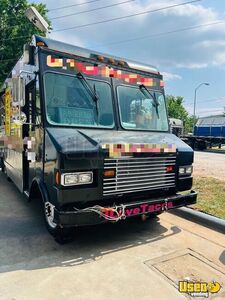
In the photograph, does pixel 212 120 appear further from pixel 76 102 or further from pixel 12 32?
pixel 76 102

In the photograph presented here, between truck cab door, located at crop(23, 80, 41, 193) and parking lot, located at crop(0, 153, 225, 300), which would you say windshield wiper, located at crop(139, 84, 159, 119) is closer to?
truck cab door, located at crop(23, 80, 41, 193)

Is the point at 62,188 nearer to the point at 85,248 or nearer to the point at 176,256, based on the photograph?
the point at 85,248

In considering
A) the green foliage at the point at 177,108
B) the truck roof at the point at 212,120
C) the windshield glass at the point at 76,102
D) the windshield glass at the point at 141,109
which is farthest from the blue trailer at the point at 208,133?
the green foliage at the point at 177,108

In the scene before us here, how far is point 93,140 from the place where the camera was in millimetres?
4000

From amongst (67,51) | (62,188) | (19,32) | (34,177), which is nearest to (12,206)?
(34,177)

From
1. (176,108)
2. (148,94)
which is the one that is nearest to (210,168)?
(148,94)

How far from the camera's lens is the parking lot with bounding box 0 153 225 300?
3182mm

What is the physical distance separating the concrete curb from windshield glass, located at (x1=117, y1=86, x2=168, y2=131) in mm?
1687

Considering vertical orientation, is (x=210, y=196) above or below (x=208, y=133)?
below

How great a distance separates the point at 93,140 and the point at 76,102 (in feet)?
2.69

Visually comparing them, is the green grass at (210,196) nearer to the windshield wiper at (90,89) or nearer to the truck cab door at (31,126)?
the windshield wiper at (90,89)

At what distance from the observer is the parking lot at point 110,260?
10.4 feet

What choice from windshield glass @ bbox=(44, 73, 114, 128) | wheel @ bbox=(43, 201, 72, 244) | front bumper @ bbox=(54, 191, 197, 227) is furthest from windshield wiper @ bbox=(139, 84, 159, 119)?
wheel @ bbox=(43, 201, 72, 244)

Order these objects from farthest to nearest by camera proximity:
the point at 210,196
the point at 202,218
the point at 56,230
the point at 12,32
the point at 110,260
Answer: the point at 12,32 < the point at 210,196 < the point at 202,218 < the point at 56,230 < the point at 110,260
